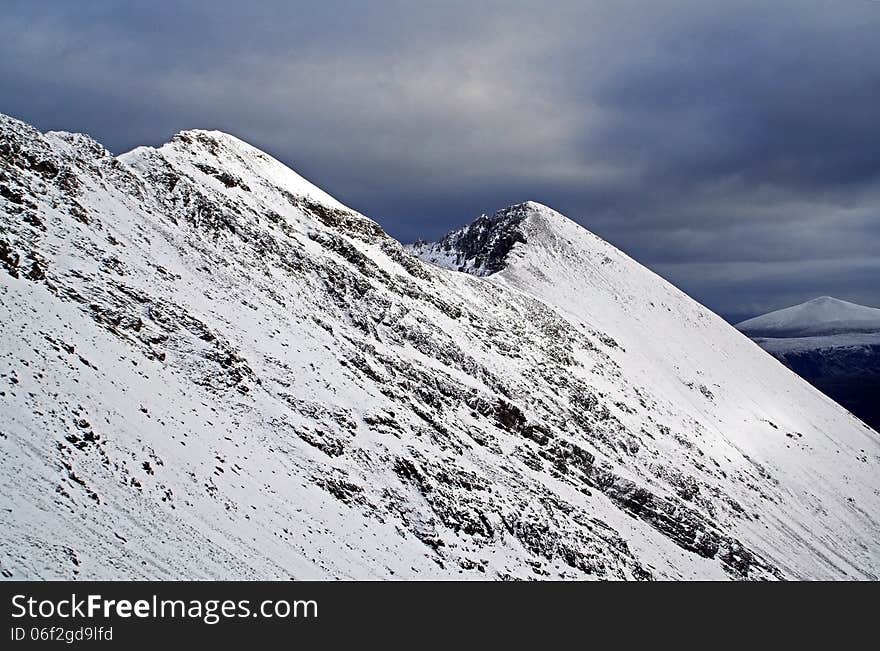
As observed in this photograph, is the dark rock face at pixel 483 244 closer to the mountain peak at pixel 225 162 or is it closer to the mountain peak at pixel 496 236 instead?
the mountain peak at pixel 496 236

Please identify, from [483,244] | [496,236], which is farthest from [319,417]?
[483,244]

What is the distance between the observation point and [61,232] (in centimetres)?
4081

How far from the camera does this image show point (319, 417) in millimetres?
42094

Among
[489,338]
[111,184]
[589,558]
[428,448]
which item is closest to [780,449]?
[489,338]

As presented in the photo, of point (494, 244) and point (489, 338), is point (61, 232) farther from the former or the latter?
point (494, 244)

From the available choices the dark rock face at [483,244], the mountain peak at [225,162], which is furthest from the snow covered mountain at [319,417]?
the dark rock face at [483,244]

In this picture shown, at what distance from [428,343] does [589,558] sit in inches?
1019

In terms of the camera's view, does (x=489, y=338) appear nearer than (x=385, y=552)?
No

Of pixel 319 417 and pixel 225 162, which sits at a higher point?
pixel 225 162

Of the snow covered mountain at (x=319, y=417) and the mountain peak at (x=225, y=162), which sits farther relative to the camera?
the mountain peak at (x=225, y=162)

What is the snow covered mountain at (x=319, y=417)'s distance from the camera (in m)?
28.5

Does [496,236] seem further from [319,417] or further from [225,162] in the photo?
[319,417]

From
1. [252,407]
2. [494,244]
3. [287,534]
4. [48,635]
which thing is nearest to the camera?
[48,635]

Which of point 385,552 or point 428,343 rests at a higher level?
point 428,343
